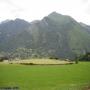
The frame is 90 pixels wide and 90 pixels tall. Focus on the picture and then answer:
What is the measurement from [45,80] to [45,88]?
461 cm

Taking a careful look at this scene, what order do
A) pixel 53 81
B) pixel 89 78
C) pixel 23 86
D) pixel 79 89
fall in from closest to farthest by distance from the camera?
pixel 79 89 → pixel 23 86 → pixel 53 81 → pixel 89 78

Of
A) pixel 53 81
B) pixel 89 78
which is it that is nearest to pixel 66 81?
pixel 53 81

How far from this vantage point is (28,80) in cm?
2678

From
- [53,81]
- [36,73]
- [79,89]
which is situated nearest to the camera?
[79,89]

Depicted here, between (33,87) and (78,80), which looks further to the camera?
(78,80)

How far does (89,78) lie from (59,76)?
3.36 m

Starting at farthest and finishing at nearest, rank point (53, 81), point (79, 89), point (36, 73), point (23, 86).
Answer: point (36, 73) < point (53, 81) < point (23, 86) < point (79, 89)

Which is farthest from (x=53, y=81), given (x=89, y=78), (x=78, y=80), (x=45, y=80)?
(x=89, y=78)

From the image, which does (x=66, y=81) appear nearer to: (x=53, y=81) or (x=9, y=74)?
(x=53, y=81)

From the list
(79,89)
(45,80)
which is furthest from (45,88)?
(45,80)

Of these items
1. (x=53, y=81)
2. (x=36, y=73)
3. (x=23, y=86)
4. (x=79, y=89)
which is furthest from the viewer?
(x=36, y=73)

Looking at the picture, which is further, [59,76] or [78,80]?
[59,76]

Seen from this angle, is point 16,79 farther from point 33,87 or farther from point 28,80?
point 33,87

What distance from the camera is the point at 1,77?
27906 millimetres
